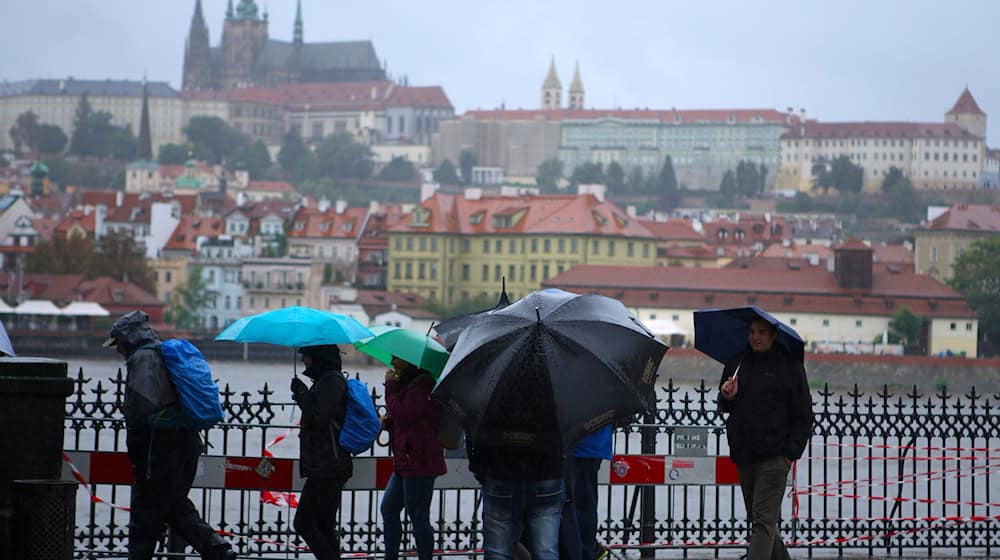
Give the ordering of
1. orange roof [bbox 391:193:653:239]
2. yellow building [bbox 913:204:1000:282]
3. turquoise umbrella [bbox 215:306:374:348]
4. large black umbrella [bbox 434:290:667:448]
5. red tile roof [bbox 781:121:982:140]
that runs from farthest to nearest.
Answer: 1. red tile roof [bbox 781:121:982:140]
2. yellow building [bbox 913:204:1000:282]
3. orange roof [bbox 391:193:653:239]
4. turquoise umbrella [bbox 215:306:374:348]
5. large black umbrella [bbox 434:290:667:448]

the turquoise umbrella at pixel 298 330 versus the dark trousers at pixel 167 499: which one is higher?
the turquoise umbrella at pixel 298 330

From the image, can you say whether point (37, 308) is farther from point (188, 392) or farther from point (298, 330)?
point (188, 392)

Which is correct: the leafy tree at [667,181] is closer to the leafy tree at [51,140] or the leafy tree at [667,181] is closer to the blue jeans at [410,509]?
the leafy tree at [51,140]

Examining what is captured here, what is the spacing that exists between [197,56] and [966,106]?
74.3 m

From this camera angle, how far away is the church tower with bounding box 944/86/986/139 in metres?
139

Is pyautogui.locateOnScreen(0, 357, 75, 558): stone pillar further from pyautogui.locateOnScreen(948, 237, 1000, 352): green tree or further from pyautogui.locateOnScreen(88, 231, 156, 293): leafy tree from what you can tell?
pyautogui.locateOnScreen(88, 231, 156, 293): leafy tree

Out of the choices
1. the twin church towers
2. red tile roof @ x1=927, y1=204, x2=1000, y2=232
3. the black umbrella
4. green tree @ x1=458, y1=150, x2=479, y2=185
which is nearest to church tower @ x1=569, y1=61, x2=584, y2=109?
the twin church towers

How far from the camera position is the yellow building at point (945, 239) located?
7819 cm

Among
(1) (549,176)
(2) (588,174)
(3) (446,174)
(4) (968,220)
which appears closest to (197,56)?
(3) (446,174)

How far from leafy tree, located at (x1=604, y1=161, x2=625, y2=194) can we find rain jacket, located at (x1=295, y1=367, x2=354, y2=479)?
12801 centimetres

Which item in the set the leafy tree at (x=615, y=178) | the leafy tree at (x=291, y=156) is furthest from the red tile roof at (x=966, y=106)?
the leafy tree at (x=291, y=156)

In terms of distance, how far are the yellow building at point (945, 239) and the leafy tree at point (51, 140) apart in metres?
83.6

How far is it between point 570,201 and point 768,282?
13050mm

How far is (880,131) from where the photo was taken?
442ft
